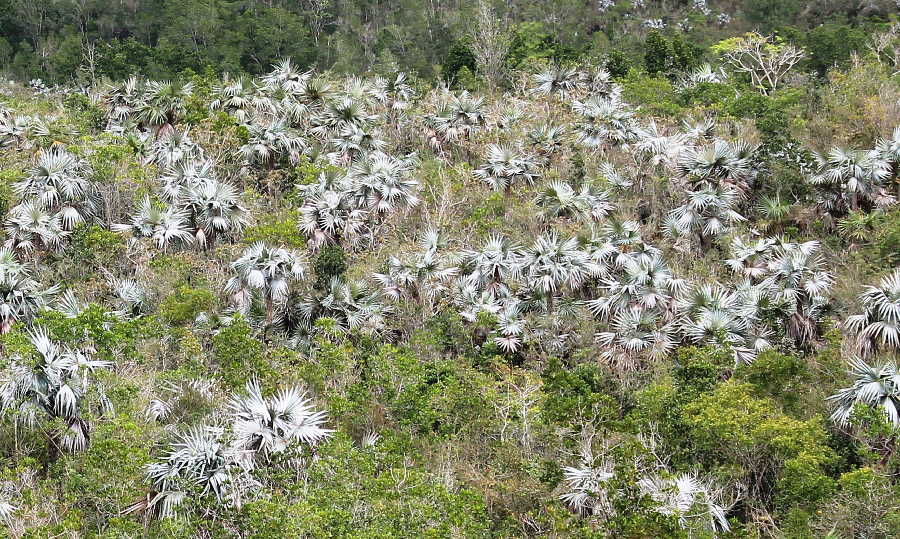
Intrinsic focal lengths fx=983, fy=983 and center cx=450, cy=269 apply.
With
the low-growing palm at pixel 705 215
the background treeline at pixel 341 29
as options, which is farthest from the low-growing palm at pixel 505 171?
→ the background treeline at pixel 341 29

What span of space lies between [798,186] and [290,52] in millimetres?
42970

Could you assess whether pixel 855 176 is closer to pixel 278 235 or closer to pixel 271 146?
pixel 278 235

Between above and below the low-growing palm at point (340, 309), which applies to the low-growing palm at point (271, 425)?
above

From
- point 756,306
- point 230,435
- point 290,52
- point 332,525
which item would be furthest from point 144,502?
point 290,52

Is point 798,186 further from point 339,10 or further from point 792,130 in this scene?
point 339,10

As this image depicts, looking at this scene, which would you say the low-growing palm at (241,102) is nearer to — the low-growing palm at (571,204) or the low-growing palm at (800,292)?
the low-growing palm at (571,204)

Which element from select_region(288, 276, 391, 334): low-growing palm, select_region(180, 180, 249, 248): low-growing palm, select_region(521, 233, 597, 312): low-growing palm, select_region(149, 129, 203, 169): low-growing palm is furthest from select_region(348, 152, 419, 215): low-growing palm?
select_region(149, 129, 203, 169): low-growing palm

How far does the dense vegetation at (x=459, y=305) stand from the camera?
57.1 feet

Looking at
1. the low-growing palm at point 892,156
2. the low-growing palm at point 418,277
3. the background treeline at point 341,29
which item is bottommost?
the background treeline at point 341,29

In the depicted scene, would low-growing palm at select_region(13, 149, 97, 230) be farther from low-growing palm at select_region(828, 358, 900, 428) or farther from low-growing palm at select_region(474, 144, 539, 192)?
low-growing palm at select_region(828, 358, 900, 428)

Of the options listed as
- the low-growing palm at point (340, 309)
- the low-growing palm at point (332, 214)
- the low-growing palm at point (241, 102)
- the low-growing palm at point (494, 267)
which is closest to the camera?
the low-growing palm at point (340, 309)

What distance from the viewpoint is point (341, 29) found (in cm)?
7412

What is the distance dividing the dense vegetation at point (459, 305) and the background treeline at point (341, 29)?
1099 centimetres

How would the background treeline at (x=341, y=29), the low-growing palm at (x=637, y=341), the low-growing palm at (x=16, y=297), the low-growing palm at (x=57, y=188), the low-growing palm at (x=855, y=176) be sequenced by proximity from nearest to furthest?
the low-growing palm at (x=16, y=297) < the low-growing palm at (x=637, y=341) < the low-growing palm at (x=57, y=188) < the low-growing palm at (x=855, y=176) < the background treeline at (x=341, y=29)
